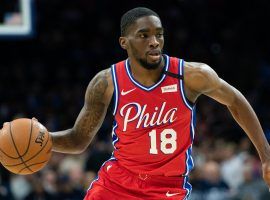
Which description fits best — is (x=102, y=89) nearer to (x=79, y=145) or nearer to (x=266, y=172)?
(x=79, y=145)

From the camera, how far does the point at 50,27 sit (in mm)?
13430

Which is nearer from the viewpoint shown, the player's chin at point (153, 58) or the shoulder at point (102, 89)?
the player's chin at point (153, 58)

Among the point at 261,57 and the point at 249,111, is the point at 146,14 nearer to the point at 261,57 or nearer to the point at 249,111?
the point at 249,111

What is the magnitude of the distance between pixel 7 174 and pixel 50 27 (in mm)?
4688

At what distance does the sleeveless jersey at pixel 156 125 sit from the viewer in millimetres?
4840

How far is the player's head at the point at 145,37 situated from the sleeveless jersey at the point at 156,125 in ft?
0.60

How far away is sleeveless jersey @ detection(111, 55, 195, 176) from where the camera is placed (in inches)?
191

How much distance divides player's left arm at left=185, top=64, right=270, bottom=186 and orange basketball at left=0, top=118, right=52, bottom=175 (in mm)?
1175

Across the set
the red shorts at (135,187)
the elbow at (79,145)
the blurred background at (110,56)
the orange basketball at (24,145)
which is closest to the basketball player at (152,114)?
the red shorts at (135,187)

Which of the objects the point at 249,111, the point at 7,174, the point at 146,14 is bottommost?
the point at 7,174

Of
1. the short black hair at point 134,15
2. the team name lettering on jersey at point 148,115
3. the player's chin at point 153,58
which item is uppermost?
the short black hair at point 134,15

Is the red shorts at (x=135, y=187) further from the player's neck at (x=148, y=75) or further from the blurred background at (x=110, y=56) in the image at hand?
the blurred background at (x=110, y=56)

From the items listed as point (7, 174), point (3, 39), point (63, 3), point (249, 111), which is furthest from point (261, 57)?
point (249, 111)

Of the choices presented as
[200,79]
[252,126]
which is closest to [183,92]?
[200,79]
